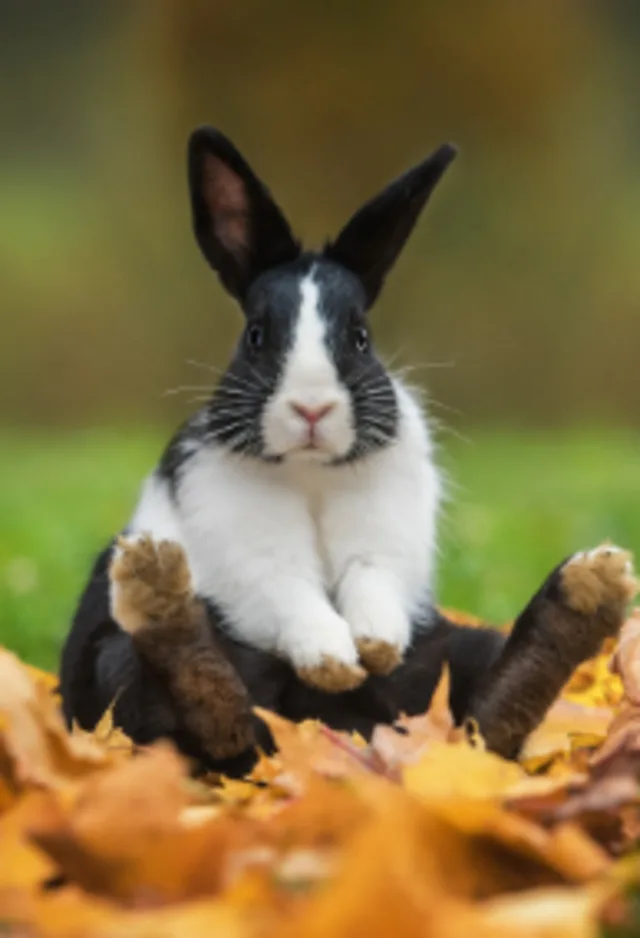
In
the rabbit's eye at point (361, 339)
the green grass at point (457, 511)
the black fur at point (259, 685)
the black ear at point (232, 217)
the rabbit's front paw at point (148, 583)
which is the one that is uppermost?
the black ear at point (232, 217)

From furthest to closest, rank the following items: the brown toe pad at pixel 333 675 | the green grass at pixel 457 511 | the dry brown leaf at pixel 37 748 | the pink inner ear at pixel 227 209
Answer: the green grass at pixel 457 511
the pink inner ear at pixel 227 209
the brown toe pad at pixel 333 675
the dry brown leaf at pixel 37 748

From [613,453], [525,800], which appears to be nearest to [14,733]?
[525,800]

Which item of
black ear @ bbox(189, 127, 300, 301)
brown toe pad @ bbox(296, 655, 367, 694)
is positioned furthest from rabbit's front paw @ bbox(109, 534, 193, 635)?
black ear @ bbox(189, 127, 300, 301)

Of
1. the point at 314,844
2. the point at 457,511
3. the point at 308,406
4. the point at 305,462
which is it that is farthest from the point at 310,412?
the point at 457,511

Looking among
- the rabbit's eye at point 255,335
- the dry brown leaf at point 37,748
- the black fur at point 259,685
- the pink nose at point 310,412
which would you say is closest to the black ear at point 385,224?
the rabbit's eye at point 255,335

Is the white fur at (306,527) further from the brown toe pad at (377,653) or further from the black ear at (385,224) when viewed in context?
the black ear at (385,224)

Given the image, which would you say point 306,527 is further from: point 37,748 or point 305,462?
point 37,748

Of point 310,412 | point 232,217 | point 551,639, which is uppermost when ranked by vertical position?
point 232,217

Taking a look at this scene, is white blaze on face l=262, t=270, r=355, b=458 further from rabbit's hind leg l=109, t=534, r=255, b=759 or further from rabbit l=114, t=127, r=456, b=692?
rabbit's hind leg l=109, t=534, r=255, b=759
